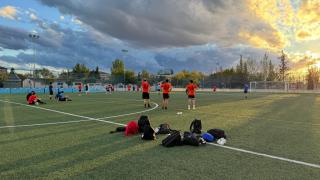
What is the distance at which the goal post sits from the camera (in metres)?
64.1

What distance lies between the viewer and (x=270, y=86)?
66.2m

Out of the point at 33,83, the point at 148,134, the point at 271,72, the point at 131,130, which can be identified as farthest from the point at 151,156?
the point at 271,72

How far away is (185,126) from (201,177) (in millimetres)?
6526

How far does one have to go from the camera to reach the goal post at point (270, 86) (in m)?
64.1

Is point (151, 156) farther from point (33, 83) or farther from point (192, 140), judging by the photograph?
point (33, 83)

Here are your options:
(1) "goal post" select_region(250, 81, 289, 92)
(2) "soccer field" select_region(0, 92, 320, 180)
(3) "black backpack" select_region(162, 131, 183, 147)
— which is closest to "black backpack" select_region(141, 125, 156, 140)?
(2) "soccer field" select_region(0, 92, 320, 180)

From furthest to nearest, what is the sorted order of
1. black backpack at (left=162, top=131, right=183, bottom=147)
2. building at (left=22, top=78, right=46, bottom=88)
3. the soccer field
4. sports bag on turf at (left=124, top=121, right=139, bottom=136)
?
1. building at (left=22, top=78, right=46, bottom=88)
2. sports bag on turf at (left=124, top=121, right=139, bottom=136)
3. black backpack at (left=162, top=131, right=183, bottom=147)
4. the soccer field

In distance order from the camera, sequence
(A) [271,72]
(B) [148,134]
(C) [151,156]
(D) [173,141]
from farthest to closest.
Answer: (A) [271,72] < (B) [148,134] < (D) [173,141] < (C) [151,156]

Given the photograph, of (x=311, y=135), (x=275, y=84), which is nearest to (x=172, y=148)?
(x=311, y=135)

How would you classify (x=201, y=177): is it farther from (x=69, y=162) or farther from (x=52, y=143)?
(x=52, y=143)

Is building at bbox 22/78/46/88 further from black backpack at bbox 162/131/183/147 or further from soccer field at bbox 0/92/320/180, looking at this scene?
black backpack at bbox 162/131/183/147

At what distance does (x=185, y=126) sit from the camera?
1238 cm

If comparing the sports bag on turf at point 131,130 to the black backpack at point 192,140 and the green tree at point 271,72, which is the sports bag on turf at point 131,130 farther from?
the green tree at point 271,72

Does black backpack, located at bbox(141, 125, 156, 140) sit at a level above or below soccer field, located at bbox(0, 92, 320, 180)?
above
